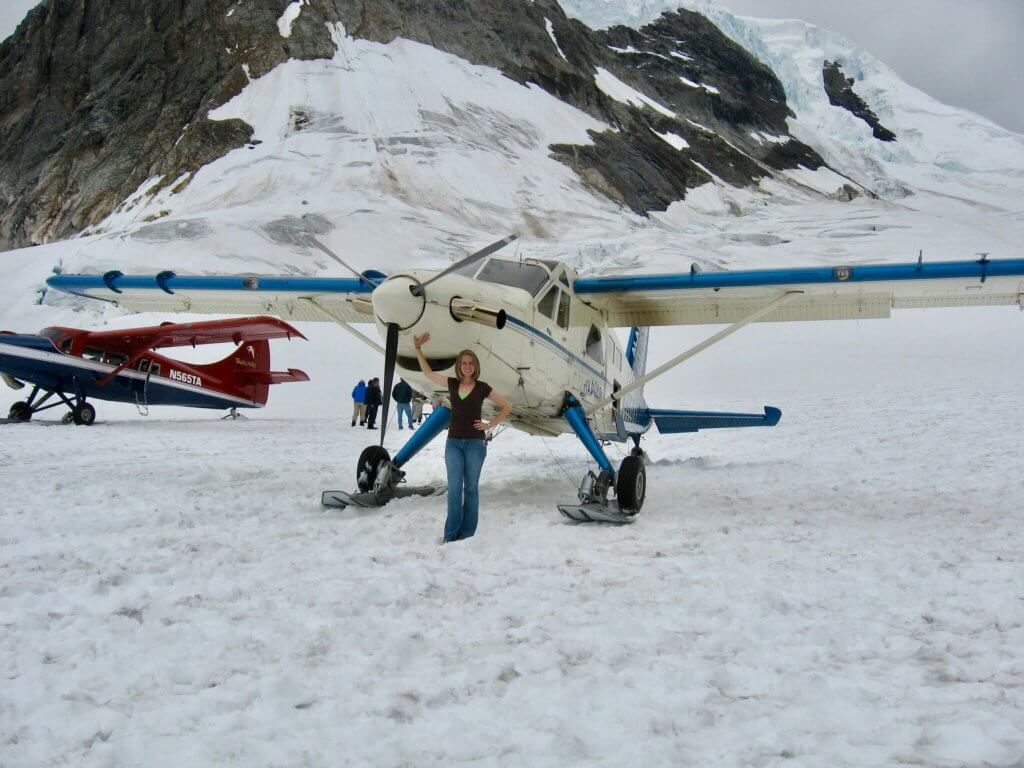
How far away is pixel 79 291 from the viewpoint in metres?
9.68

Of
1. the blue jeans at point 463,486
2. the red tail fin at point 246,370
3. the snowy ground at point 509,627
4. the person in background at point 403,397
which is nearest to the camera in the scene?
the snowy ground at point 509,627

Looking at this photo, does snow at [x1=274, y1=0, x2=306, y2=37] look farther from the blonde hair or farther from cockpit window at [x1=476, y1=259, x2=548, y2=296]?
the blonde hair

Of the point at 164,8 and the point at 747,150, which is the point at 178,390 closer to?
the point at 164,8

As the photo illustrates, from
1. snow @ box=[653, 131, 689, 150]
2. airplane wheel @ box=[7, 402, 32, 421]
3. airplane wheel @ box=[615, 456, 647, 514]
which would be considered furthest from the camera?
snow @ box=[653, 131, 689, 150]

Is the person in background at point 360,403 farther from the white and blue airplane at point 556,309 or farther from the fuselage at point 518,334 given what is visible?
the fuselage at point 518,334

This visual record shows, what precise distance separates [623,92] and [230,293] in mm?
107200

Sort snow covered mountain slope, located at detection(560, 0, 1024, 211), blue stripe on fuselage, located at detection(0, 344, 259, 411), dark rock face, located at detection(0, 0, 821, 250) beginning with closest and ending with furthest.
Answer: blue stripe on fuselage, located at detection(0, 344, 259, 411) → dark rock face, located at detection(0, 0, 821, 250) → snow covered mountain slope, located at detection(560, 0, 1024, 211)

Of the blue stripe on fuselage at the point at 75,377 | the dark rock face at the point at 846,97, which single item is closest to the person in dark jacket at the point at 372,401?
the blue stripe on fuselage at the point at 75,377

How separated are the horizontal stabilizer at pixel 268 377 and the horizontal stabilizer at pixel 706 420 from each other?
36.6 ft

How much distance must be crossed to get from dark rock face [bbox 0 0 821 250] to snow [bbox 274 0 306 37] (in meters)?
0.86

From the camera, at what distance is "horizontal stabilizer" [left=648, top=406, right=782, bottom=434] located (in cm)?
992

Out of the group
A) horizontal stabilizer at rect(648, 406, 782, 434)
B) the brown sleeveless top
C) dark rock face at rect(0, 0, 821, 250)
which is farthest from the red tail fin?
dark rock face at rect(0, 0, 821, 250)

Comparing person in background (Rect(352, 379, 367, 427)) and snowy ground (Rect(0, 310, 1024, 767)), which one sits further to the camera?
person in background (Rect(352, 379, 367, 427))

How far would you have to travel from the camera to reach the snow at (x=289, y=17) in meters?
76.2
